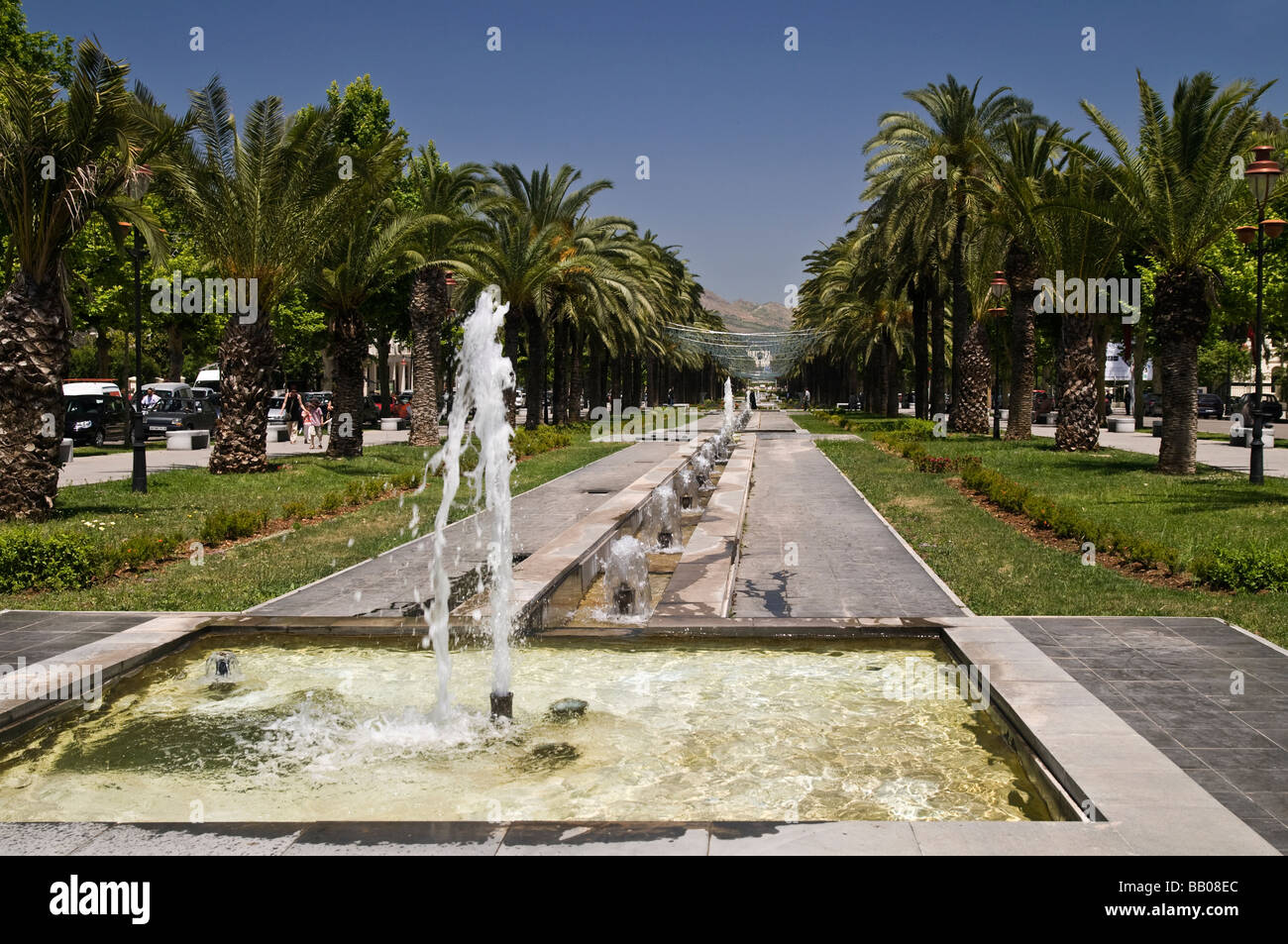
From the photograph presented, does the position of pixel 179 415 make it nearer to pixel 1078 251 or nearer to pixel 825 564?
pixel 1078 251

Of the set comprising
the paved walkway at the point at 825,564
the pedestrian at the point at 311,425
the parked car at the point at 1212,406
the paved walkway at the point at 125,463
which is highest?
the parked car at the point at 1212,406

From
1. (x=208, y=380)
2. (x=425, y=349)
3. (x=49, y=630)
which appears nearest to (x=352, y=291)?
(x=425, y=349)

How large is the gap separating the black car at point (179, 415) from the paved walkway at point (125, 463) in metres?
3.25

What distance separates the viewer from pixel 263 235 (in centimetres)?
1958

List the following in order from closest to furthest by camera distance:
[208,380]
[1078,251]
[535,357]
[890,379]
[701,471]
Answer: [701,471] < [1078,251] < [535,357] < [208,380] < [890,379]

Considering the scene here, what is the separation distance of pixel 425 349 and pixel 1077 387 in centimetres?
1733

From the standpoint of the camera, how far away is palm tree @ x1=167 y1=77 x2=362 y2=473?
1927 cm

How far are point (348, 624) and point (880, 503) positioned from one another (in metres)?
10.3

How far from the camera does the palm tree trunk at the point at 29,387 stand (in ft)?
41.6

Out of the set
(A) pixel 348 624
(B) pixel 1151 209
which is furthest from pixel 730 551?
(B) pixel 1151 209

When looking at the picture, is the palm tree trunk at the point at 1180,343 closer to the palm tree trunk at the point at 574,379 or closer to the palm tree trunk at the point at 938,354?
the palm tree trunk at the point at 938,354

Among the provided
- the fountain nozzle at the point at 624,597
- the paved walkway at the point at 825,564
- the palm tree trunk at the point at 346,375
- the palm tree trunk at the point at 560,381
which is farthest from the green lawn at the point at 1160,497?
the palm tree trunk at the point at 560,381

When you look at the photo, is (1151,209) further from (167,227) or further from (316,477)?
(167,227)

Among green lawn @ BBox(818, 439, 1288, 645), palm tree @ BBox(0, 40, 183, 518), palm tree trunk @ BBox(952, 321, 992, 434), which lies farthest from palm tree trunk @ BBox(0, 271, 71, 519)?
palm tree trunk @ BBox(952, 321, 992, 434)
